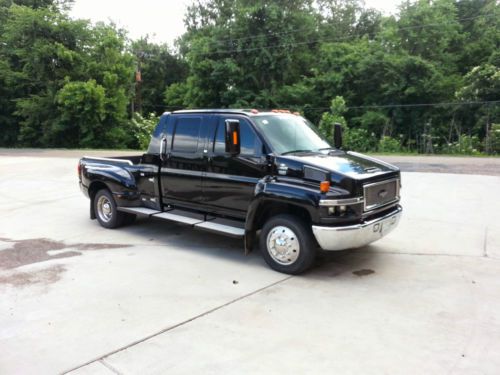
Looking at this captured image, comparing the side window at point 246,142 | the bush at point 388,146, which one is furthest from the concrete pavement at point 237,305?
the bush at point 388,146

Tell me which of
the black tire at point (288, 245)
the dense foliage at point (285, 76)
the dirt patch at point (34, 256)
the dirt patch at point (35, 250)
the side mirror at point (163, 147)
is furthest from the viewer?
the dense foliage at point (285, 76)

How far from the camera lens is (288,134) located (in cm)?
649

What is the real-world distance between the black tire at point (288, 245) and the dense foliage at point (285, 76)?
79.3 feet

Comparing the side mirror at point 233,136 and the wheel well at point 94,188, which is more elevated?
the side mirror at point 233,136

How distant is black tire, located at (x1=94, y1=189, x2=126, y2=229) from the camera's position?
819 cm

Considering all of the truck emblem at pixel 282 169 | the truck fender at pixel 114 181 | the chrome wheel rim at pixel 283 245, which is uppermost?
Answer: the truck emblem at pixel 282 169

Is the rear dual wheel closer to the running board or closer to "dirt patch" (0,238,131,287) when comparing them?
the running board

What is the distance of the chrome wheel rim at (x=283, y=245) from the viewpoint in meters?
5.70

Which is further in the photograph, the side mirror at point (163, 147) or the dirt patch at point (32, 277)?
the side mirror at point (163, 147)

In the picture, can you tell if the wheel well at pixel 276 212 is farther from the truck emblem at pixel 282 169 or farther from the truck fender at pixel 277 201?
the truck emblem at pixel 282 169

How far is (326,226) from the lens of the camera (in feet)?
17.6

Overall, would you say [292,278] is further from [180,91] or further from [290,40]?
[180,91]

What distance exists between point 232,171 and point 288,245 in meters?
1.33

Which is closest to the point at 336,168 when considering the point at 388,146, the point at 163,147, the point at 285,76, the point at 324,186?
the point at 324,186
